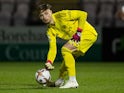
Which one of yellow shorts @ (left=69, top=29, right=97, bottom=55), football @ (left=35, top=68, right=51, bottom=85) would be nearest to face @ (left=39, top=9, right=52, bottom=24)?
yellow shorts @ (left=69, top=29, right=97, bottom=55)

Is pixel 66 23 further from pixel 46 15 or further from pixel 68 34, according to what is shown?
pixel 46 15

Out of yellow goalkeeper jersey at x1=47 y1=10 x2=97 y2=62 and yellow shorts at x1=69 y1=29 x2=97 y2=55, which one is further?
yellow shorts at x1=69 y1=29 x2=97 y2=55

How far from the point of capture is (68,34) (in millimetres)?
10977

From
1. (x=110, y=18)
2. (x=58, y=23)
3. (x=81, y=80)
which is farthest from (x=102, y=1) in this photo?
(x=58, y=23)

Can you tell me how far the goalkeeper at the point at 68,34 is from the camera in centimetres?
1058

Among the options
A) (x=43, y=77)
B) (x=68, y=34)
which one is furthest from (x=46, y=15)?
(x=43, y=77)

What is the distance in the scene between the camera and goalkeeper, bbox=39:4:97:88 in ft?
34.7

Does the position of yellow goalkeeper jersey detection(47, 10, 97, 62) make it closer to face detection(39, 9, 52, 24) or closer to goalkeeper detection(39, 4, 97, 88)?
goalkeeper detection(39, 4, 97, 88)

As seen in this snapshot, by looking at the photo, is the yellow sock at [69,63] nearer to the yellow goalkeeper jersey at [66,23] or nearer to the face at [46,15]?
the yellow goalkeeper jersey at [66,23]

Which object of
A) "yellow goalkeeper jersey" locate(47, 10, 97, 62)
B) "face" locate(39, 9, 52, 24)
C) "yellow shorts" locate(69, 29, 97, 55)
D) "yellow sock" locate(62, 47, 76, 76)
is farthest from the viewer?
"yellow shorts" locate(69, 29, 97, 55)

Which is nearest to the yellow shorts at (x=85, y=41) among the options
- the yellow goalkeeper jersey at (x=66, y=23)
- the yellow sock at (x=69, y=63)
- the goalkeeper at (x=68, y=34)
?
the goalkeeper at (x=68, y=34)

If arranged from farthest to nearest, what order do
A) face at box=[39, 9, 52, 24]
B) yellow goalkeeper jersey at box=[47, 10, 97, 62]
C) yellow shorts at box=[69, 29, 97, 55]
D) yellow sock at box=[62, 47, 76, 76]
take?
Result: yellow shorts at box=[69, 29, 97, 55]
yellow goalkeeper jersey at box=[47, 10, 97, 62]
face at box=[39, 9, 52, 24]
yellow sock at box=[62, 47, 76, 76]

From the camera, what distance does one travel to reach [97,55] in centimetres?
2153

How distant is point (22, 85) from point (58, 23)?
5.11 ft
